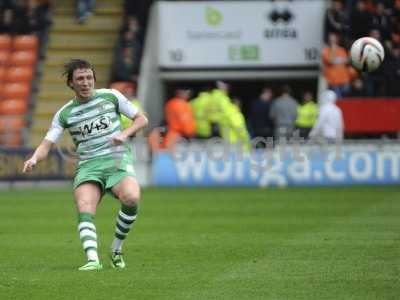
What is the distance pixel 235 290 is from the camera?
10195mm

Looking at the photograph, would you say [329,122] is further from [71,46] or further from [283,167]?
[71,46]

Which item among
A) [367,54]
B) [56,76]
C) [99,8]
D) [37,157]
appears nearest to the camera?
[37,157]

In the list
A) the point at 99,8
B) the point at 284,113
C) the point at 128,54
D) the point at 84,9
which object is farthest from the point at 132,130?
the point at 99,8

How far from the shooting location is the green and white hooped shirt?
12.0 m

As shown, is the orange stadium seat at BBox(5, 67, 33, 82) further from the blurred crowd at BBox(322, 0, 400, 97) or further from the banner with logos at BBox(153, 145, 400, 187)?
the blurred crowd at BBox(322, 0, 400, 97)

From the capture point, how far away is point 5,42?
3164 centimetres

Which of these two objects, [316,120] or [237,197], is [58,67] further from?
[237,197]

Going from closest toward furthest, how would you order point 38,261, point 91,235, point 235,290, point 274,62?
1. point 235,290
2. point 91,235
3. point 38,261
4. point 274,62

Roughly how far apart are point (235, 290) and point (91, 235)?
197 cm

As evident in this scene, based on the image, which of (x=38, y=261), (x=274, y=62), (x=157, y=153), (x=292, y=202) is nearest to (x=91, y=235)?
(x=38, y=261)

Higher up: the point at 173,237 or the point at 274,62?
the point at 274,62

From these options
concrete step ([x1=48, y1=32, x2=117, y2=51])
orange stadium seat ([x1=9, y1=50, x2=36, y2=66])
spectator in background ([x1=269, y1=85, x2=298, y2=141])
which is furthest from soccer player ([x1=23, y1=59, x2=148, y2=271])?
concrete step ([x1=48, y1=32, x2=117, y2=51])

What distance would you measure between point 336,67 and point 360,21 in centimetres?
124

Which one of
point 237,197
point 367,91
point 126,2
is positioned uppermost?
point 126,2
